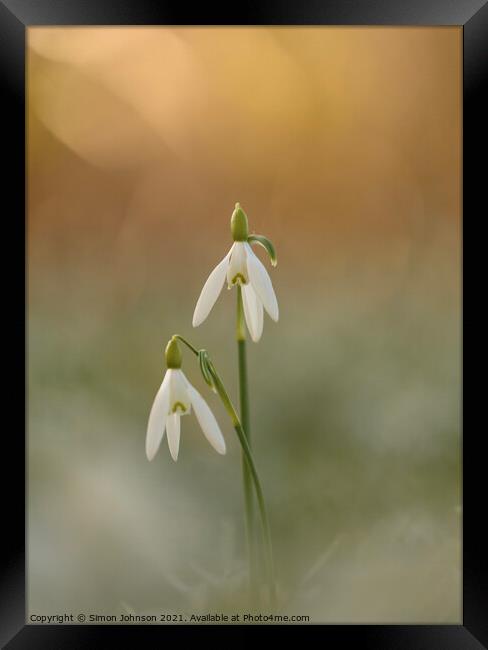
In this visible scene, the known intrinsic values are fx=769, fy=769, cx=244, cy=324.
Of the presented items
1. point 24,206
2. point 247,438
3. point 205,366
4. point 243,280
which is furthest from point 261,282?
point 24,206

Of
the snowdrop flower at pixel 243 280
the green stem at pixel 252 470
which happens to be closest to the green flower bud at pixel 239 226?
the snowdrop flower at pixel 243 280

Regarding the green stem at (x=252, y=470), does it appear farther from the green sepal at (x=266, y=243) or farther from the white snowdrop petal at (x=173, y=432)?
the green sepal at (x=266, y=243)

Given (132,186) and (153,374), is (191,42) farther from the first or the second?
(153,374)

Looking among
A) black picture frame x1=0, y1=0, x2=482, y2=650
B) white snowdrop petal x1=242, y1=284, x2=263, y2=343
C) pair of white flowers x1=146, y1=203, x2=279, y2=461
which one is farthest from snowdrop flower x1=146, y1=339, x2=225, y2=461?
black picture frame x1=0, y1=0, x2=482, y2=650

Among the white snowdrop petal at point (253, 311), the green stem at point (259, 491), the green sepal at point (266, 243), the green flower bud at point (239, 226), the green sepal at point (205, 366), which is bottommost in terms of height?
the green stem at point (259, 491)

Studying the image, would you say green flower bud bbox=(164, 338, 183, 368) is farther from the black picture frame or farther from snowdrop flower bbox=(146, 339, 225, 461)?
the black picture frame

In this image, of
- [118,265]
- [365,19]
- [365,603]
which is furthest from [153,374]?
[365,19]

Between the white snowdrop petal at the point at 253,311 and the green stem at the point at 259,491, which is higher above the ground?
the white snowdrop petal at the point at 253,311
